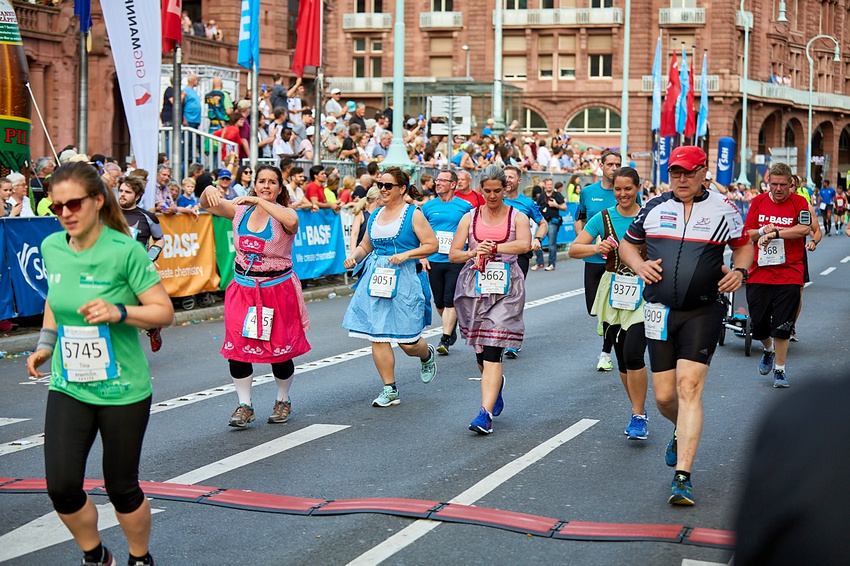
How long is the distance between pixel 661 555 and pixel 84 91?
13648 mm

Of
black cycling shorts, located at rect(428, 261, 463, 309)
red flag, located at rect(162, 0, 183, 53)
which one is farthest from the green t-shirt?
red flag, located at rect(162, 0, 183, 53)

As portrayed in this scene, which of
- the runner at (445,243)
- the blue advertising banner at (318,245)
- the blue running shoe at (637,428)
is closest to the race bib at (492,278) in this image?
the blue running shoe at (637,428)

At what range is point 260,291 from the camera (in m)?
8.75

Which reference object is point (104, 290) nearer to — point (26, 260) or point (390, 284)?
point (390, 284)

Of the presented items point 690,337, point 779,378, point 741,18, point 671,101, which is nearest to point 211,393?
point 690,337

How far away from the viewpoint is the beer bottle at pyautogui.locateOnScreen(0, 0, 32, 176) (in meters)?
14.5

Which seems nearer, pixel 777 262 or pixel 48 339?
pixel 48 339

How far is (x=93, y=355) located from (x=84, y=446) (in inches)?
14.2

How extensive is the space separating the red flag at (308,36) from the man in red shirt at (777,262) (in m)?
12.2

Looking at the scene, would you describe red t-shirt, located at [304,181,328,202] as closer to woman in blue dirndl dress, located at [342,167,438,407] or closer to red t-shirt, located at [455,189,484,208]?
red t-shirt, located at [455,189,484,208]

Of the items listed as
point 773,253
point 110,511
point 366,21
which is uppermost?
point 366,21

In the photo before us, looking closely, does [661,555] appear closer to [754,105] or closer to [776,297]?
[776,297]

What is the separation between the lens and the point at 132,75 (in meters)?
14.9

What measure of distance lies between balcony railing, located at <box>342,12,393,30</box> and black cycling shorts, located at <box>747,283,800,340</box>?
65414mm
